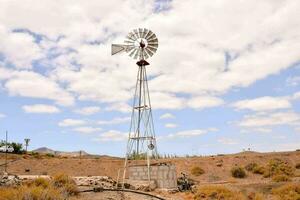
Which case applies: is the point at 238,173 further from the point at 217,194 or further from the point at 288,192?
the point at 217,194

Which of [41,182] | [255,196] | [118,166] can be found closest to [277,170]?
[255,196]

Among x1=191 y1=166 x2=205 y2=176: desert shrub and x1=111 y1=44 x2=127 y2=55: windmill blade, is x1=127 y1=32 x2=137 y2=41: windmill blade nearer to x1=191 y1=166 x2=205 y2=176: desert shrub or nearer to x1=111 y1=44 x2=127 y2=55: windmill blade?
x1=111 y1=44 x2=127 y2=55: windmill blade

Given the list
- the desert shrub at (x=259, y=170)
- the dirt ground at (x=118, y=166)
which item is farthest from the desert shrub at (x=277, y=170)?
the dirt ground at (x=118, y=166)

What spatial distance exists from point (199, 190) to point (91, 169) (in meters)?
20.6

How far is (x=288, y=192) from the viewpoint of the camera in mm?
25734

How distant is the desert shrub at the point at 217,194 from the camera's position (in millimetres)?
23641

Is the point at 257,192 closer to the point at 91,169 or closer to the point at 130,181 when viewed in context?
the point at 130,181

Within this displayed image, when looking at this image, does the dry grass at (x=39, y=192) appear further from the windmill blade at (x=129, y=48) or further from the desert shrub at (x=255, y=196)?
the windmill blade at (x=129, y=48)

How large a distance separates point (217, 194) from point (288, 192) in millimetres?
5332

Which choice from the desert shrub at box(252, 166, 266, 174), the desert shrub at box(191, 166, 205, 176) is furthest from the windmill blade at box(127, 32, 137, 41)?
the desert shrub at box(252, 166, 266, 174)

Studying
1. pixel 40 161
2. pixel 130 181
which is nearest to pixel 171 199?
pixel 130 181

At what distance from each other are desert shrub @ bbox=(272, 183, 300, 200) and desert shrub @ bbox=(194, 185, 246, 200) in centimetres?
294

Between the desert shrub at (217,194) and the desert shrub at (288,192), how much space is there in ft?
9.65

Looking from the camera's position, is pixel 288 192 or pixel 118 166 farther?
pixel 118 166
